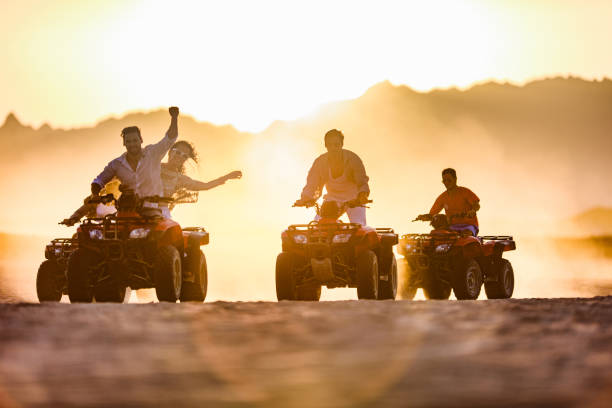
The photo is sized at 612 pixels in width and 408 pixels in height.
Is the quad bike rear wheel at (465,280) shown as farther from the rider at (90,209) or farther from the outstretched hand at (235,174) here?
the rider at (90,209)

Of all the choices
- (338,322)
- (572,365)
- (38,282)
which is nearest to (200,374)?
(572,365)

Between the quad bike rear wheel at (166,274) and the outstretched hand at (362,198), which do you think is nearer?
the quad bike rear wheel at (166,274)

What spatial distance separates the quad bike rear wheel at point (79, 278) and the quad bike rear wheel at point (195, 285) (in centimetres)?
144

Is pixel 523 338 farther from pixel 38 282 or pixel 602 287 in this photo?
pixel 602 287

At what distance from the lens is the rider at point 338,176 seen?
55.7ft

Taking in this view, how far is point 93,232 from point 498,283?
788 centimetres

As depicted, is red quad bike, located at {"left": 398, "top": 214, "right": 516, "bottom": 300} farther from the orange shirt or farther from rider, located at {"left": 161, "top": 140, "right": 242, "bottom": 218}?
rider, located at {"left": 161, "top": 140, "right": 242, "bottom": 218}

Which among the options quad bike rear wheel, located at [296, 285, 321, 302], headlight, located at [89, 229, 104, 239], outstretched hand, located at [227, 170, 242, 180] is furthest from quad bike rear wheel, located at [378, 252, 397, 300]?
headlight, located at [89, 229, 104, 239]

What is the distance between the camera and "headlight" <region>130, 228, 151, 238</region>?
579 inches

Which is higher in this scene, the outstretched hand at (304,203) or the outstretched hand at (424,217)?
the outstretched hand at (304,203)

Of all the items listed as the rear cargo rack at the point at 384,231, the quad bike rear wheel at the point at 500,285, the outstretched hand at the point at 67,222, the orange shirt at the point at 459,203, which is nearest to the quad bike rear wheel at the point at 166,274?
the outstretched hand at the point at 67,222

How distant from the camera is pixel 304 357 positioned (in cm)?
813

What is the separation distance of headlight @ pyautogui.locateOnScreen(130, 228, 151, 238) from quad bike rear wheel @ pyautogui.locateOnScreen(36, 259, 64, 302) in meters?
2.59

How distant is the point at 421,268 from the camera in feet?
Answer: 63.7
